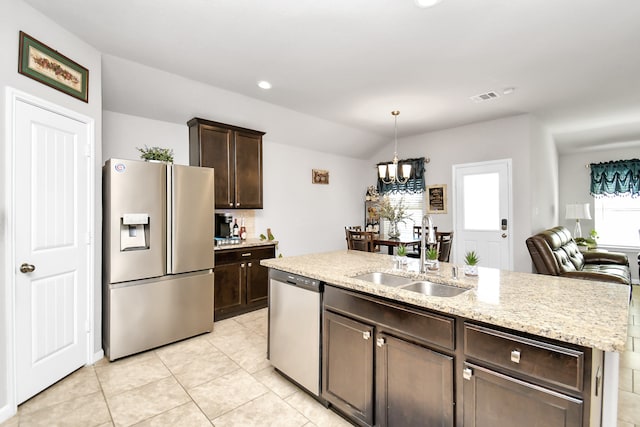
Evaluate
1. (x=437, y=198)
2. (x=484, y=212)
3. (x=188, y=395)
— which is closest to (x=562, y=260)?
(x=484, y=212)

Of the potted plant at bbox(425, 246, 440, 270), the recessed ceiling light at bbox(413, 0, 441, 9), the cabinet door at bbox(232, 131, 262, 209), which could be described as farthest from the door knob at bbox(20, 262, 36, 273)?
the recessed ceiling light at bbox(413, 0, 441, 9)

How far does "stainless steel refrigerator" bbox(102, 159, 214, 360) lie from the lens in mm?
2752

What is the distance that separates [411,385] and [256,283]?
2882 millimetres

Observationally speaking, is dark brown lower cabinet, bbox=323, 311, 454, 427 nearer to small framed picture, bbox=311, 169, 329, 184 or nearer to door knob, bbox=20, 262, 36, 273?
door knob, bbox=20, 262, 36, 273

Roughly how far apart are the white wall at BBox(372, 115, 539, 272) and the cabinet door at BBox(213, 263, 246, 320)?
366 cm

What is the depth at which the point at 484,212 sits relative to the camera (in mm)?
5023

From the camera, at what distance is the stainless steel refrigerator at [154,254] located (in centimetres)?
275

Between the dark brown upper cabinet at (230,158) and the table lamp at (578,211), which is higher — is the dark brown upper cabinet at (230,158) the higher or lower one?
the higher one

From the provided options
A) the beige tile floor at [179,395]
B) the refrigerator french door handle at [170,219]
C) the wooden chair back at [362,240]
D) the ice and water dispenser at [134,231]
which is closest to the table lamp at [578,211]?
the wooden chair back at [362,240]

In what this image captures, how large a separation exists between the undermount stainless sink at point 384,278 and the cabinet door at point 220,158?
2.52 meters

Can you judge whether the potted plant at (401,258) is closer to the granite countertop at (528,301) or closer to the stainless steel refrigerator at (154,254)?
the granite countertop at (528,301)

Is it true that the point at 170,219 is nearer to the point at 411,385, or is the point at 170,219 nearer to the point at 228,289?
the point at 228,289

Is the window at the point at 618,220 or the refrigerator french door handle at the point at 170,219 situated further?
the window at the point at 618,220

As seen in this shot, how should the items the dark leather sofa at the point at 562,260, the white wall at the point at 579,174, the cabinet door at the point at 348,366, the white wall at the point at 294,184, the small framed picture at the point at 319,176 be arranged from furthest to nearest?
the white wall at the point at 579,174
the small framed picture at the point at 319,176
the white wall at the point at 294,184
the dark leather sofa at the point at 562,260
the cabinet door at the point at 348,366
